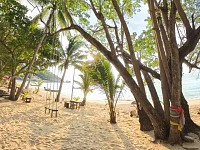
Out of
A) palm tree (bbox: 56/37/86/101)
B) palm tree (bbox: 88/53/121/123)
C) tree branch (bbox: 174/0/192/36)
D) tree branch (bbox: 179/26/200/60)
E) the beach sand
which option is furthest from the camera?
palm tree (bbox: 56/37/86/101)

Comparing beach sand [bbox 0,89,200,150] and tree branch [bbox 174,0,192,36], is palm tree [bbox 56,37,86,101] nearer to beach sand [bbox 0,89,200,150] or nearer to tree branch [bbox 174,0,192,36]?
beach sand [bbox 0,89,200,150]

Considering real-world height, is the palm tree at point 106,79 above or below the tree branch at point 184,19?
below

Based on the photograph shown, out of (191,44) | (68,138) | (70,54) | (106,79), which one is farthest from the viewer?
(70,54)

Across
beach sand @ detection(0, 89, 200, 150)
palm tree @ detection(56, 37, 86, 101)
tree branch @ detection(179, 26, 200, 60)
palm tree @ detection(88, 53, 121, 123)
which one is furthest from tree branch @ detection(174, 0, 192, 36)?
palm tree @ detection(56, 37, 86, 101)

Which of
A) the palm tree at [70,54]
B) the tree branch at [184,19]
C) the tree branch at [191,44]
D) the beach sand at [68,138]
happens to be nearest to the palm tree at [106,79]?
the beach sand at [68,138]

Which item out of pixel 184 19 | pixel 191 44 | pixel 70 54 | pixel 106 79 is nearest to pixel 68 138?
pixel 106 79

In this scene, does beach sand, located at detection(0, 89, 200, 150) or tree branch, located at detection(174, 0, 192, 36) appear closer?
beach sand, located at detection(0, 89, 200, 150)

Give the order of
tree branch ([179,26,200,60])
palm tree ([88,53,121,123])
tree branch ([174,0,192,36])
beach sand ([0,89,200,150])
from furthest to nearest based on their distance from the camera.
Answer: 1. palm tree ([88,53,121,123])
2. tree branch ([179,26,200,60])
3. tree branch ([174,0,192,36])
4. beach sand ([0,89,200,150])

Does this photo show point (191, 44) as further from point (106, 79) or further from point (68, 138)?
point (68, 138)

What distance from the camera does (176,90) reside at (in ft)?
19.2

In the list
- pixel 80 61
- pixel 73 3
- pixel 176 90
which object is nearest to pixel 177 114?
pixel 176 90

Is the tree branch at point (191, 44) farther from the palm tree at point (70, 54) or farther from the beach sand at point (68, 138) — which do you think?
the palm tree at point (70, 54)

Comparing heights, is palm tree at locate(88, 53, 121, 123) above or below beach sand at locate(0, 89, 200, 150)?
above

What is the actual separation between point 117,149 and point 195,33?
3935 millimetres
